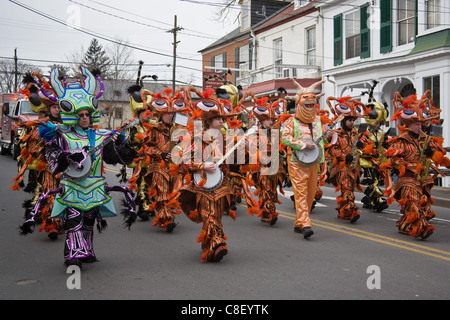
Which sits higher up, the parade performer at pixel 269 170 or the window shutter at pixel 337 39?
the window shutter at pixel 337 39

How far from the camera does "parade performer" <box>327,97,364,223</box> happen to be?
30.6 feet

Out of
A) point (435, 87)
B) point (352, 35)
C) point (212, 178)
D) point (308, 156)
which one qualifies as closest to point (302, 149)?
point (308, 156)

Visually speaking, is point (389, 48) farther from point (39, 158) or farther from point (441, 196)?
point (39, 158)

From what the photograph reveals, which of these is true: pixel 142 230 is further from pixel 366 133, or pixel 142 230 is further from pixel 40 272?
pixel 366 133

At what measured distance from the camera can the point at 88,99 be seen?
623 cm

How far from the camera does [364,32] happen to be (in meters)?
20.4

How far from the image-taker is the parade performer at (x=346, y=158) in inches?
367

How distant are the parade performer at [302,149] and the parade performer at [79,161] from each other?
2.90 m

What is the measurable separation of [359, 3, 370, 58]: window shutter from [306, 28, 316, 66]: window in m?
3.64

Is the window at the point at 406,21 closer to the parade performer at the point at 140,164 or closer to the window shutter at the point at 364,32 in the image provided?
the window shutter at the point at 364,32

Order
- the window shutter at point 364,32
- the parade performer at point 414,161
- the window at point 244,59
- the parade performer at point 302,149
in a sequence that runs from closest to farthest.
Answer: the parade performer at point 414,161
the parade performer at point 302,149
the window shutter at point 364,32
the window at point 244,59

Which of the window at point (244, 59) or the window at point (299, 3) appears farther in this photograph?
the window at point (244, 59)
